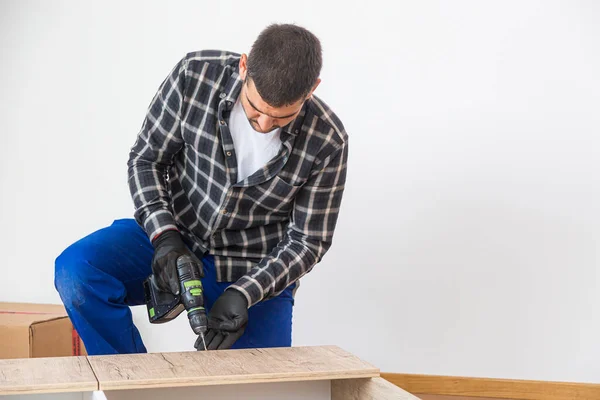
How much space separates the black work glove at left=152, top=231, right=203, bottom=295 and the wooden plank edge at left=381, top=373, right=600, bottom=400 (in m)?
1.25

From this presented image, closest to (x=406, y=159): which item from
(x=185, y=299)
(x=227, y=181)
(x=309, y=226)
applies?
(x=309, y=226)

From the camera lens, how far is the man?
1.68 meters

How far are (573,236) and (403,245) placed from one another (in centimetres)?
62

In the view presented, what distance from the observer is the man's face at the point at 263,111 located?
150 centimetres

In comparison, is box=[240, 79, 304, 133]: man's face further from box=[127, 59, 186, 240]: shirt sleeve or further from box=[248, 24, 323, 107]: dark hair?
box=[127, 59, 186, 240]: shirt sleeve

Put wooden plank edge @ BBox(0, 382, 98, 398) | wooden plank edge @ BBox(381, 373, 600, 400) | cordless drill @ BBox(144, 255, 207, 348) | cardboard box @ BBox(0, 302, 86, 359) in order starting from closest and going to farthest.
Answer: wooden plank edge @ BBox(0, 382, 98, 398), cordless drill @ BBox(144, 255, 207, 348), cardboard box @ BBox(0, 302, 86, 359), wooden plank edge @ BBox(381, 373, 600, 400)

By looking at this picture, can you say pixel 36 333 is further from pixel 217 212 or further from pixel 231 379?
pixel 231 379

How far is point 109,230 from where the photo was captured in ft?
6.15

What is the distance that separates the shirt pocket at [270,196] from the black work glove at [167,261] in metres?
0.24

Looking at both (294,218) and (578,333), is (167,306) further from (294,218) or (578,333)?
(578,333)

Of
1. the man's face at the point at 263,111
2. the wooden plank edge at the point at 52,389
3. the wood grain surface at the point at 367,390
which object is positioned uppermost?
the man's face at the point at 263,111

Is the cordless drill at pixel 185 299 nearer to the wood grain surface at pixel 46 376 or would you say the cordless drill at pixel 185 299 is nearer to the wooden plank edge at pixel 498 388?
the wood grain surface at pixel 46 376

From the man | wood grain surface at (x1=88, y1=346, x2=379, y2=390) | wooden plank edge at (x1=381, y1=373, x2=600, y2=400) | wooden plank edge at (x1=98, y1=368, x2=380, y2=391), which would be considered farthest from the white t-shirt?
wooden plank edge at (x1=381, y1=373, x2=600, y2=400)

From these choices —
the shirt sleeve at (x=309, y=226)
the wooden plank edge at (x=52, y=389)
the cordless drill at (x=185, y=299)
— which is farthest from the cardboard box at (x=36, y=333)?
the wooden plank edge at (x=52, y=389)
